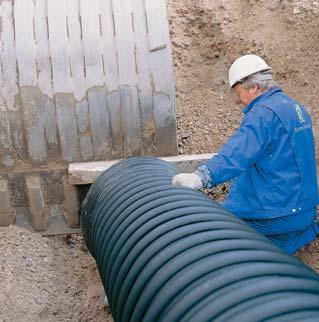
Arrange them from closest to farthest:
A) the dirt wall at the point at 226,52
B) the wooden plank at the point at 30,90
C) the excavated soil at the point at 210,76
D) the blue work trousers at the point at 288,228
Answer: the blue work trousers at the point at 288,228 < the excavated soil at the point at 210,76 < the wooden plank at the point at 30,90 < the dirt wall at the point at 226,52

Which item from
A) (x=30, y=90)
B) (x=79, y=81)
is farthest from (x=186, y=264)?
(x=30, y=90)

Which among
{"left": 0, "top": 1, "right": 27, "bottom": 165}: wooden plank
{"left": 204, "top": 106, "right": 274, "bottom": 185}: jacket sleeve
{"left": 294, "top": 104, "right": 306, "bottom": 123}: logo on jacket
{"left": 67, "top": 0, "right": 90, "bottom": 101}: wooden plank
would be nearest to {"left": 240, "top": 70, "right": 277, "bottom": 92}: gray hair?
{"left": 294, "top": 104, "right": 306, "bottom": 123}: logo on jacket

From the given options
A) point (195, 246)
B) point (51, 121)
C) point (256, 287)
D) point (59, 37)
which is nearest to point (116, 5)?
point (59, 37)

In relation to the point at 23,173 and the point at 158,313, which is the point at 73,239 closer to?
the point at 23,173

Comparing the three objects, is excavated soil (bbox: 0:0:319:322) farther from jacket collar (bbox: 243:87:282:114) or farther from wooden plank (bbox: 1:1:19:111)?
jacket collar (bbox: 243:87:282:114)

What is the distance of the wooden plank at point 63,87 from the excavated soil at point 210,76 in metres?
0.89

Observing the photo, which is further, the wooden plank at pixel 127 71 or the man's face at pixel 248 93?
the wooden plank at pixel 127 71

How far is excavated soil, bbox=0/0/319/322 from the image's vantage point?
4.28 metres

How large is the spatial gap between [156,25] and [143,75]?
46cm

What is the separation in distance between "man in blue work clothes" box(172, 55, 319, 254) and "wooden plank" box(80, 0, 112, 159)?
1571 mm

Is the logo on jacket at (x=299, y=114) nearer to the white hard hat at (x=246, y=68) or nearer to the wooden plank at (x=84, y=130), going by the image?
the white hard hat at (x=246, y=68)

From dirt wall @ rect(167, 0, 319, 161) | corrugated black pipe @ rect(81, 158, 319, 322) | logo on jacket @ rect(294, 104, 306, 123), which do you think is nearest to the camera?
corrugated black pipe @ rect(81, 158, 319, 322)

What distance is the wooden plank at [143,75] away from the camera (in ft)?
15.4

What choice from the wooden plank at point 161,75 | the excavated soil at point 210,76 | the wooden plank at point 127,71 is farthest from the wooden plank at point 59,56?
the excavated soil at point 210,76
